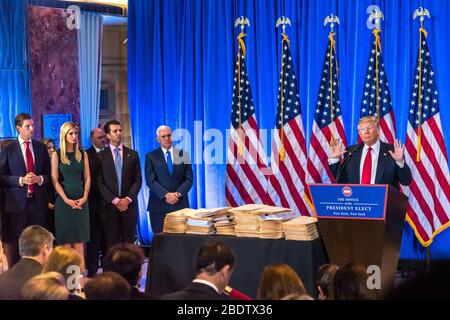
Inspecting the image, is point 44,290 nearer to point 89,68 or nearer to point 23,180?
point 23,180

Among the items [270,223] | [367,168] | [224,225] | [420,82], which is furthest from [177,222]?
[420,82]

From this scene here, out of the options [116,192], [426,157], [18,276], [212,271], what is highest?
[426,157]

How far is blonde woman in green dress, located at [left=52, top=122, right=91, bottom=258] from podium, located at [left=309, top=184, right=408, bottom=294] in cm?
269

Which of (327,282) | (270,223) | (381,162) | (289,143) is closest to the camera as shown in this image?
(327,282)

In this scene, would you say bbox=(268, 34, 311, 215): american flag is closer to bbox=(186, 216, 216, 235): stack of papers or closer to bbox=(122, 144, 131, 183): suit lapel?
bbox=(122, 144, 131, 183): suit lapel

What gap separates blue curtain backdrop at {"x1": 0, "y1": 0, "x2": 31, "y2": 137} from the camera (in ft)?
27.4

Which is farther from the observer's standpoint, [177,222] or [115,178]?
[115,178]

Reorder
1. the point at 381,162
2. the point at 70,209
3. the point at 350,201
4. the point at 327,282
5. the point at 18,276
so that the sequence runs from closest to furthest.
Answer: the point at 327,282, the point at 18,276, the point at 350,201, the point at 381,162, the point at 70,209

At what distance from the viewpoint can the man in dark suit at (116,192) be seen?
7.71m

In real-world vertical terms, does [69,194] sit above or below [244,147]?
below

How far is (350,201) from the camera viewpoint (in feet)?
18.4

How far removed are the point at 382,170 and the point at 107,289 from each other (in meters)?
3.67
